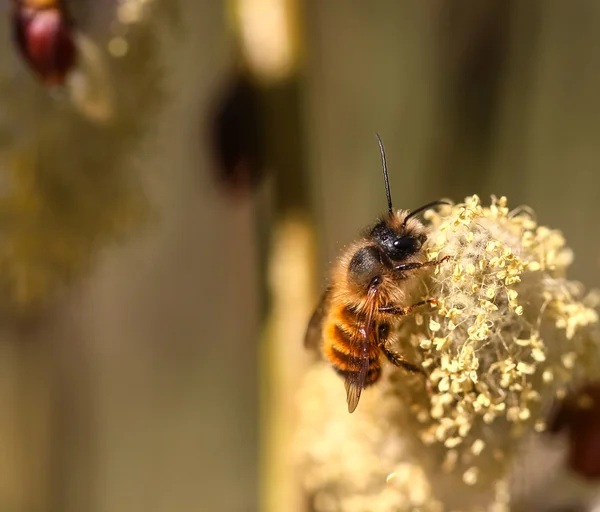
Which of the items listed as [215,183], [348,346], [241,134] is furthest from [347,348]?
[215,183]

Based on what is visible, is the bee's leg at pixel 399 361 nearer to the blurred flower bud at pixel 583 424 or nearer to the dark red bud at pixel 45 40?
the blurred flower bud at pixel 583 424

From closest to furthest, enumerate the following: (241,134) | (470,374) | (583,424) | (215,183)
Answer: (470,374) → (583,424) → (241,134) → (215,183)

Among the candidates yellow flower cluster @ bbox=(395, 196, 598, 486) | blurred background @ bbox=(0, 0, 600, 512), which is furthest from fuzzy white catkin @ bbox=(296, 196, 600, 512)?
blurred background @ bbox=(0, 0, 600, 512)

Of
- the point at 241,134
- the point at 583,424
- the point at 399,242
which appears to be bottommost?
the point at 583,424

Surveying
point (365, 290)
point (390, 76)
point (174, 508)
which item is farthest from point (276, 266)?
point (174, 508)

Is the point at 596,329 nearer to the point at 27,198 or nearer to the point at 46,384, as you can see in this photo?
the point at 27,198

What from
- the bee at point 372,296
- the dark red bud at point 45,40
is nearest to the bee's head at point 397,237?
the bee at point 372,296

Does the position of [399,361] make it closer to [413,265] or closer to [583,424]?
[413,265]
